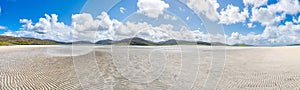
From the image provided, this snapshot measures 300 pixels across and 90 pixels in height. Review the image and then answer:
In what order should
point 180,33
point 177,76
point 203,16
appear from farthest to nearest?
point 177,76
point 180,33
point 203,16

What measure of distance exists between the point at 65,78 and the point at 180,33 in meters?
6.63

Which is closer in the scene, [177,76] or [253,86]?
[253,86]

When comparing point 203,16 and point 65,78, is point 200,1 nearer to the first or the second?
point 203,16

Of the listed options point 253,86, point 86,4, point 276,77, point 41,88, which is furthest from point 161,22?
point 276,77

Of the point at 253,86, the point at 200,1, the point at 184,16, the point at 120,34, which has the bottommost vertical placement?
the point at 253,86

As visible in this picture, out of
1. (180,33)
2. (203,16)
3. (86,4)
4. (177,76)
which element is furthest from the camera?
(177,76)

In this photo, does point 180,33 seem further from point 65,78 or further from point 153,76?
point 65,78

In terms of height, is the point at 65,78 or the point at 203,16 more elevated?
the point at 203,16

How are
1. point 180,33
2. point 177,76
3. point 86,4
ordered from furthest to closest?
point 177,76, point 180,33, point 86,4

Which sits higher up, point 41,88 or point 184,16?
point 184,16

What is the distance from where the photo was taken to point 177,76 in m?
16.7

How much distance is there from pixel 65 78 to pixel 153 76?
16.7 ft

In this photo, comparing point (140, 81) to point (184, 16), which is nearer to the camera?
point (184, 16)

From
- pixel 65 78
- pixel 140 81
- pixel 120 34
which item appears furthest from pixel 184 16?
pixel 65 78
